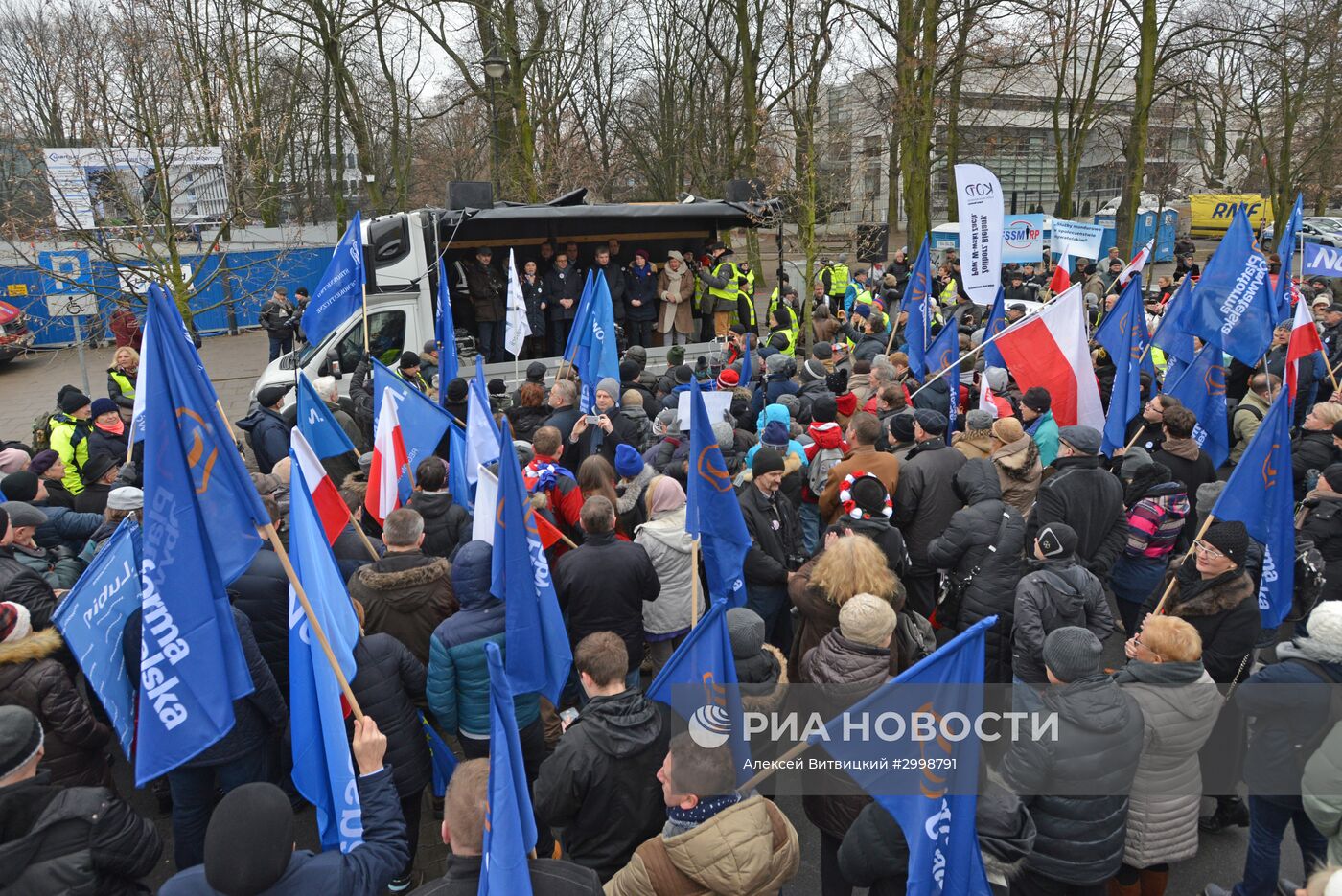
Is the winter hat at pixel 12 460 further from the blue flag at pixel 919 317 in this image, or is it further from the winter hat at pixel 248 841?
the blue flag at pixel 919 317

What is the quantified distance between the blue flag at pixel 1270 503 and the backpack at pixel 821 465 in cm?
231

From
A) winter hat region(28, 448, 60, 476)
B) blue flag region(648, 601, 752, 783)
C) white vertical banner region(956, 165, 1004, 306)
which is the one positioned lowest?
blue flag region(648, 601, 752, 783)

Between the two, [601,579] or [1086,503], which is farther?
[1086,503]

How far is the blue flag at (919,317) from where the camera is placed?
975 centimetres

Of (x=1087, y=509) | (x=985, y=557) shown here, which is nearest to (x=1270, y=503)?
(x=1087, y=509)

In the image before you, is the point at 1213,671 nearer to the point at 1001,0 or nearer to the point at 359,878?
the point at 359,878

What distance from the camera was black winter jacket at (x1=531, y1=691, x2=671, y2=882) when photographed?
3.45m

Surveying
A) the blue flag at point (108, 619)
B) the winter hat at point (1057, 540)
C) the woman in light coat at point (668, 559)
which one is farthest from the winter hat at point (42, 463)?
the winter hat at point (1057, 540)

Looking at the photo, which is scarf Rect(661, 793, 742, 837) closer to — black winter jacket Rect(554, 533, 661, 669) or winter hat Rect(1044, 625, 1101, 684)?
winter hat Rect(1044, 625, 1101, 684)

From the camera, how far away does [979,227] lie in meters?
9.90

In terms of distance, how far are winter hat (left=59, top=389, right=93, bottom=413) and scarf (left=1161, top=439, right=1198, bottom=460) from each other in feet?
28.1

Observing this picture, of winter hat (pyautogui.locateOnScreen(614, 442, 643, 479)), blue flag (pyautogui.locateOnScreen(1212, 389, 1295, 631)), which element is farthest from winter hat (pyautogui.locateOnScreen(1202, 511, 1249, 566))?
winter hat (pyautogui.locateOnScreen(614, 442, 643, 479))

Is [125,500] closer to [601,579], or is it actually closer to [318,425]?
[318,425]

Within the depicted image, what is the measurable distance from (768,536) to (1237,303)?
18.0 feet
